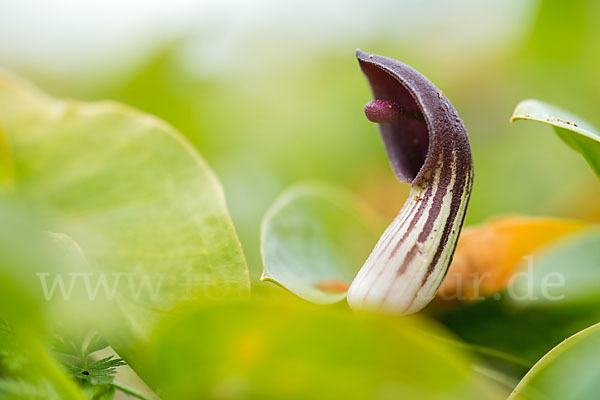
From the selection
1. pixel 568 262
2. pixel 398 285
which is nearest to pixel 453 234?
pixel 398 285

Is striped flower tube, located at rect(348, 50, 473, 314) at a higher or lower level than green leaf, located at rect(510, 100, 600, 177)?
lower

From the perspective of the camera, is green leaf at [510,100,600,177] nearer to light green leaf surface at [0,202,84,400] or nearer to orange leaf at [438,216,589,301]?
orange leaf at [438,216,589,301]

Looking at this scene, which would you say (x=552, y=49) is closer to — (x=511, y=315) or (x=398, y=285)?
(x=511, y=315)

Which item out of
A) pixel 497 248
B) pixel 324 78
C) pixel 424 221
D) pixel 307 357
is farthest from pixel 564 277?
pixel 324 78

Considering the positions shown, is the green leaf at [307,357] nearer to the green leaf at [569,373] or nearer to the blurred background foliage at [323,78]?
the green leaf at [569,373]

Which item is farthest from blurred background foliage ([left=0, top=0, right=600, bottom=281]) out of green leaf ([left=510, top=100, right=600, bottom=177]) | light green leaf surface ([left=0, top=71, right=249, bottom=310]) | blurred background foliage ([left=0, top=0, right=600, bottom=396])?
green leaf ([left=510, top=100, right=600, bottom=177])

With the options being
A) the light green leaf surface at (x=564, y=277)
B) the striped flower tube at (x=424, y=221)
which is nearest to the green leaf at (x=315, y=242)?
the striped flower tube at (x=424, y=221)
